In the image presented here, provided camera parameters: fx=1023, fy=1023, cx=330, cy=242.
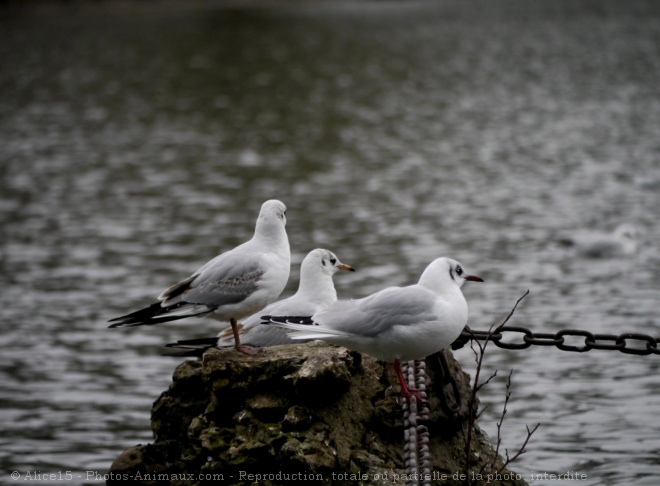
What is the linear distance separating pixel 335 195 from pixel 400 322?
1176 cm

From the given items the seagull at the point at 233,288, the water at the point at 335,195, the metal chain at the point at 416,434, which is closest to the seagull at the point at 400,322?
the metal chain at the point at 416,434

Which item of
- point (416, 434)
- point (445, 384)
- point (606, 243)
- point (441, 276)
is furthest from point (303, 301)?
point (606, 243)

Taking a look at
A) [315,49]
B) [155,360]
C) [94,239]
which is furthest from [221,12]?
[155,360]

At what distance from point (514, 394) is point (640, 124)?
14283 mm

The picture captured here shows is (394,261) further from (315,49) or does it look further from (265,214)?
(315,49)

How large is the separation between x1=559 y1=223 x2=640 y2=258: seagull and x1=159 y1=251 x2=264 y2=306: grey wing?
8028 mm

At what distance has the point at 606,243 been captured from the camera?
40.8 ft

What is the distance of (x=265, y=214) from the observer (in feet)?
17.9

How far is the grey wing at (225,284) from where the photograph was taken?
5.29 meters

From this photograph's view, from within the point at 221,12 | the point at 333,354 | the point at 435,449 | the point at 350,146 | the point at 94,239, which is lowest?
the point at 435,449

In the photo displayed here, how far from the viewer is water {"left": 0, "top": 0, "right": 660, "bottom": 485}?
27.4 feet

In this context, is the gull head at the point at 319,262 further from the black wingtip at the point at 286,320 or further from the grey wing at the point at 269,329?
the black wingtip at the point at 286,320

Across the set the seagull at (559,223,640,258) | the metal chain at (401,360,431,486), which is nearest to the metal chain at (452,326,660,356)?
the metal chain at (401,360,431,486)

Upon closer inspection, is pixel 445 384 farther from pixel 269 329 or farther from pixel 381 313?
pixel 269 329
